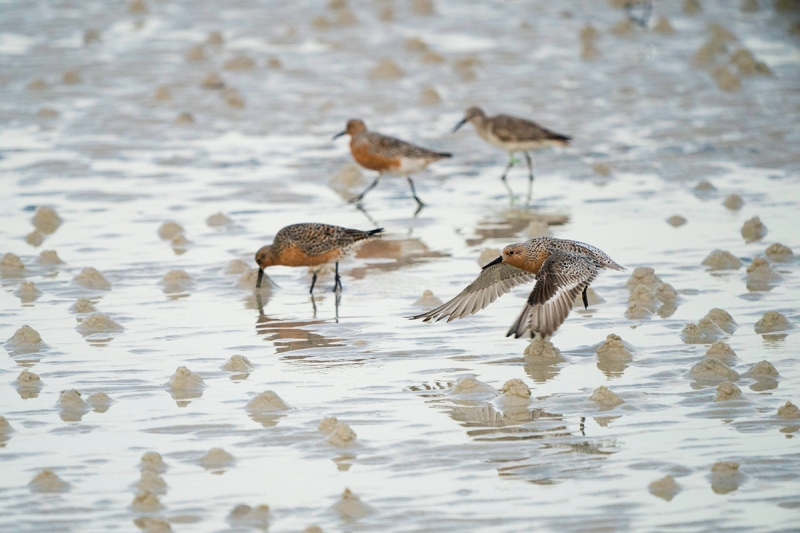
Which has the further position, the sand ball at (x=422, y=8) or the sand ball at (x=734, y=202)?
the sand ball at (x=422, y=8)

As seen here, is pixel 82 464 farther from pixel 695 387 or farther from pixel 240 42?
pixel 240 42

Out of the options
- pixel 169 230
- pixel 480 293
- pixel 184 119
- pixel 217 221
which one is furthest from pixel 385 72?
pixel 480 293

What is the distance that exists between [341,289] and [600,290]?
2325 mm

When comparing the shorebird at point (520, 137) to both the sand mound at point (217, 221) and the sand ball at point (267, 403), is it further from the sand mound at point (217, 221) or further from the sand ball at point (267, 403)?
the sand ball at point (267, 403)

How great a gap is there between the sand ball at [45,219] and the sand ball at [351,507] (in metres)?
7.72

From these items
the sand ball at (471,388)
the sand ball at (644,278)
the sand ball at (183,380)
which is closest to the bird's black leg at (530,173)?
the sand ball at (644,278)

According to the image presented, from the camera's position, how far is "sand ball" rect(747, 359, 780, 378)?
858cm

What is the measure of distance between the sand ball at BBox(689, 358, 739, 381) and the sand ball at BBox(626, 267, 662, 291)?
2.34 m

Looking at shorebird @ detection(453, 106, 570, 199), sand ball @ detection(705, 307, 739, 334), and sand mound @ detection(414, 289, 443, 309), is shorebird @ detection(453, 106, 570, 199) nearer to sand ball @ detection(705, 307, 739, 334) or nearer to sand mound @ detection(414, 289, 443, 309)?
sand mound @ detection(414, 289, 443, 309)

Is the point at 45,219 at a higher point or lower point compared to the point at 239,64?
lower

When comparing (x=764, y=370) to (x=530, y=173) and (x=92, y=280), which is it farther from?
(x=530, y=173)

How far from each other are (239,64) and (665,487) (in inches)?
654

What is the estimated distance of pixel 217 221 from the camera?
44.8 feet

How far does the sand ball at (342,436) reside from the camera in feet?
24.7
